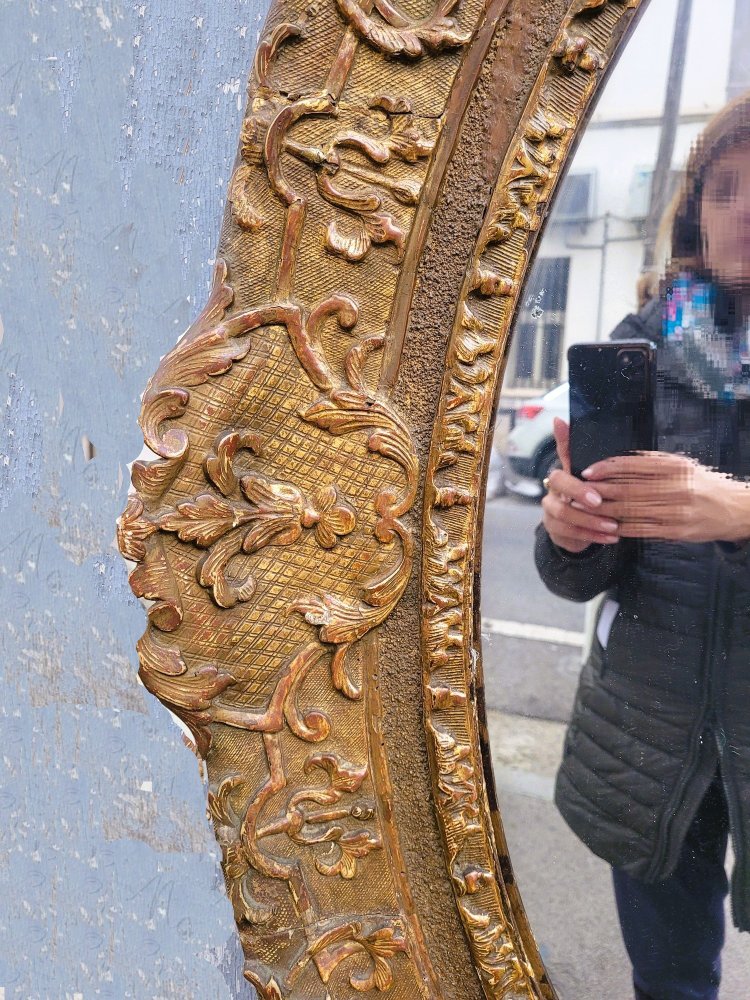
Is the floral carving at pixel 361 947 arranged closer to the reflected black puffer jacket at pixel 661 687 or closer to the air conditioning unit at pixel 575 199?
the reflected black puffer jacket at pixel 661 687

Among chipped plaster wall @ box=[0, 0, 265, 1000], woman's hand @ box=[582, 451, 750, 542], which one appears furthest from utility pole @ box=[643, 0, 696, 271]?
chipped plaster wall @ box=[0, 0, 265, 1000]

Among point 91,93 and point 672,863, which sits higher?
point 91,93

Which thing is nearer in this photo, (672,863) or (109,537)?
(672,863)

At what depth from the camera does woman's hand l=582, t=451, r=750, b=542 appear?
0.33 metres

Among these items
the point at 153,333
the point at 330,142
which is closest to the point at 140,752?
the point at 153,333

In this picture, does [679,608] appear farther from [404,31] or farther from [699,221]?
[404,31]

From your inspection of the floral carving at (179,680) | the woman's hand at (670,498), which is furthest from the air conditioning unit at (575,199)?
the floral carving at (179,680)

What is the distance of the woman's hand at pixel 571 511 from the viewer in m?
0.35

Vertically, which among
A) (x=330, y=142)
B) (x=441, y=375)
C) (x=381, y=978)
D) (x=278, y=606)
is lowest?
(x=381, y=978)

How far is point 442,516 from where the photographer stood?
35 centimetres

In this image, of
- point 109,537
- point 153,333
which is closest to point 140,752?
point 109,537

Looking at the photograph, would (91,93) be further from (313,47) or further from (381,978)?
(381,978)

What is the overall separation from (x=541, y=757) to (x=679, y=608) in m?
0.10

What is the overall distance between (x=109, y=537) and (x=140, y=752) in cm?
15
